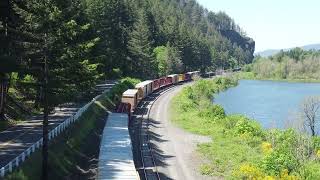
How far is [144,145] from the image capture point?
49625mm

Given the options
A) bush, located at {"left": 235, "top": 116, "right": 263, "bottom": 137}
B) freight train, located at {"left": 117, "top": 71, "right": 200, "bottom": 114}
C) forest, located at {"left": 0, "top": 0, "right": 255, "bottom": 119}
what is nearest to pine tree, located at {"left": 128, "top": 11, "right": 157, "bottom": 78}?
forest, located at {"left": 0, "top": 0, "right": 255, "bottom": 119}

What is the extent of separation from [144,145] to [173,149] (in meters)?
3.10

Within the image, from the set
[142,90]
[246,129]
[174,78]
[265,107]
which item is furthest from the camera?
[174,78]

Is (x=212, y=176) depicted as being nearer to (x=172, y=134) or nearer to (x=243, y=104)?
(x=172, y=134)

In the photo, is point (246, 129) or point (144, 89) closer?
point (246, 129)

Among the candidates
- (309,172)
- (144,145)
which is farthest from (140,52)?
(309,172)

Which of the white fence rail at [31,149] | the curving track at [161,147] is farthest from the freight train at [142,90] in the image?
the white fence rail at [31,149]

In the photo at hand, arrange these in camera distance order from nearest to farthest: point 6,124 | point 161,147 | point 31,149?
point 31,149
point 6,124
point 161,147

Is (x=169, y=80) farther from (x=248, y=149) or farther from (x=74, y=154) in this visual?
(x=74, y=154)

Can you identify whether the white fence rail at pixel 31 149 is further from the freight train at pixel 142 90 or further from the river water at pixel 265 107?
the river water at pixel 265 107

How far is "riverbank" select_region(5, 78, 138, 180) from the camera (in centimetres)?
3175

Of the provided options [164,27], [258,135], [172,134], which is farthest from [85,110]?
[164,27]

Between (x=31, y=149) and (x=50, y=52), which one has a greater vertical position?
(x=50, y=52)

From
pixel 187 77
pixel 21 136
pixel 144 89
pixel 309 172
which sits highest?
pixel 187 77
